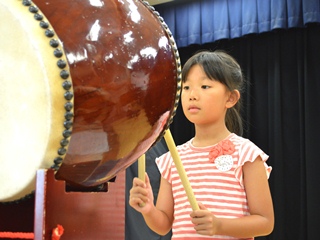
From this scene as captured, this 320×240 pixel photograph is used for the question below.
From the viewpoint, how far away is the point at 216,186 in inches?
51.3

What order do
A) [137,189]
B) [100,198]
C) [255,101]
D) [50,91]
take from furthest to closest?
[255,101] → [137,189] → [100,198] → [50,91]

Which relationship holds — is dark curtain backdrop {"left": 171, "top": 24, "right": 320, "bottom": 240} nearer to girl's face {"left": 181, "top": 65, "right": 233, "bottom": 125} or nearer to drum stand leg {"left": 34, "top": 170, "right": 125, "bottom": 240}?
girl's face {"left": 181, "top": 65, "right": 233, "bottom": 125}

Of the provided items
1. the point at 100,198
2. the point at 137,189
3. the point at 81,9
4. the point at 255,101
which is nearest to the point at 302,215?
the point at 255,101

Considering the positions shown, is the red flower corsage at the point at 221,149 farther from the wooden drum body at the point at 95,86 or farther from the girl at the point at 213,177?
the wooden drum body at the point at 95,86

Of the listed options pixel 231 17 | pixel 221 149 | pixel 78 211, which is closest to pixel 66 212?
pixel 78 211

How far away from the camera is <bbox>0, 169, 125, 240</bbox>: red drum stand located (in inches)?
27.2

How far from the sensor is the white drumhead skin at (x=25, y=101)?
708 millimetres

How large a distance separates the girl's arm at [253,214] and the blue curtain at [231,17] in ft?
6.67

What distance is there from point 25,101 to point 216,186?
71 centimetres

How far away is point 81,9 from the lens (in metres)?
0.79

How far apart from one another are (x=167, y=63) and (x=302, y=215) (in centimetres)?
249

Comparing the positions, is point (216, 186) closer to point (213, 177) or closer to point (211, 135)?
point (213, 177)

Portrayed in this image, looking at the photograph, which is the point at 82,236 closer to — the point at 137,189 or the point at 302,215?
the point at 137,189

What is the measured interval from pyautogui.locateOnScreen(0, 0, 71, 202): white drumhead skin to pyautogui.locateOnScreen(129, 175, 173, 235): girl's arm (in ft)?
1.60
